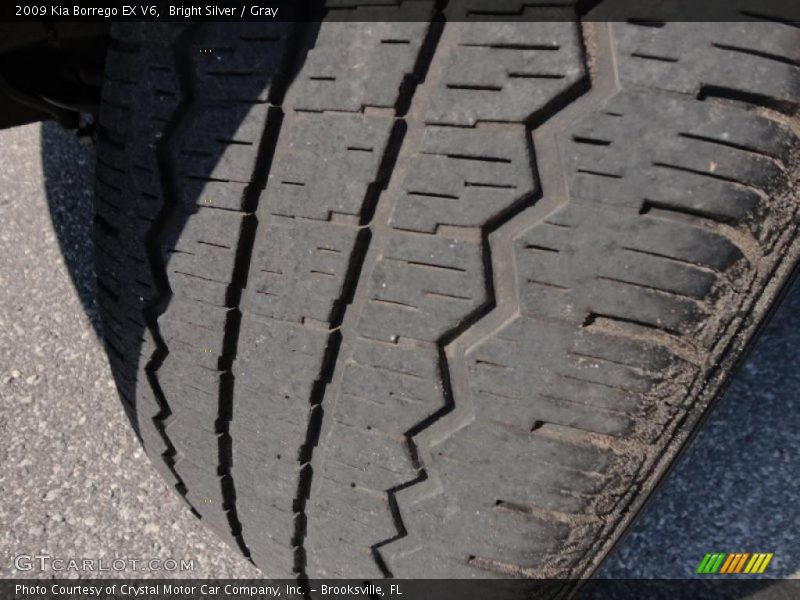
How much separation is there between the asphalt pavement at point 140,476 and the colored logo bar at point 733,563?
0.01 m

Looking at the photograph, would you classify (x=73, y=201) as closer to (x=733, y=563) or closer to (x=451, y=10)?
(x=451, y=10)

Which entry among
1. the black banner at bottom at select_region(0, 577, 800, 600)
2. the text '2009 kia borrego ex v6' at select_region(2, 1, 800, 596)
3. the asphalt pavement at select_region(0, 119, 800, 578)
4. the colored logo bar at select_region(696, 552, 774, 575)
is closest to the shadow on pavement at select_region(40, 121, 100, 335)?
the asphalt pavement at select_region(0, 119, 800, 578)

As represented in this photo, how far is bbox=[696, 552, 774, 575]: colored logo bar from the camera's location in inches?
39.9


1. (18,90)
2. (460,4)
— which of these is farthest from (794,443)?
(18,90)

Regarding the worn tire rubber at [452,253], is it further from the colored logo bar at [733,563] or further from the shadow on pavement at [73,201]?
the shadow on pavement at [73,201]

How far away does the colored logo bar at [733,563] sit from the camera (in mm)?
1015

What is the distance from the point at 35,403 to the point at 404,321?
881mm

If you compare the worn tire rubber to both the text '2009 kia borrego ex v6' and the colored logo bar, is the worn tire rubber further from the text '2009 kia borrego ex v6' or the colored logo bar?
the colored logo bar

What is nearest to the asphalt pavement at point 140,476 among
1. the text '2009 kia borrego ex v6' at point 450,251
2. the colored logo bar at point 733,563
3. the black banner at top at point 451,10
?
the colored logo bar at point 733,563

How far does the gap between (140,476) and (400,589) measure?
53 cm

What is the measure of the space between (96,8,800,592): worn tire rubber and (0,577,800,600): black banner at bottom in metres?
0.03

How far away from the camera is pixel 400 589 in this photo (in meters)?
0.86

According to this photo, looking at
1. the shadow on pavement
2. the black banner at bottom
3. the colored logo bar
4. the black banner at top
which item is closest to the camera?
the black banner at top

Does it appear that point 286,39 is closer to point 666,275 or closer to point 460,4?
point 460,4
